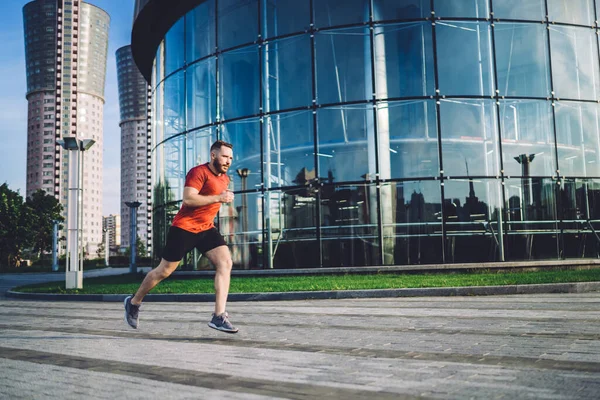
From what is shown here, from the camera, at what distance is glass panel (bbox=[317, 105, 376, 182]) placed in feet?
61.5

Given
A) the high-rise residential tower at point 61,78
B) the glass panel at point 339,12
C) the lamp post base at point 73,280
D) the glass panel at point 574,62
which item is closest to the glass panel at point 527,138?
the glass panel at point 574,62

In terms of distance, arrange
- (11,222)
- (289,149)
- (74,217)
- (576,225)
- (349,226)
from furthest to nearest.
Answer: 1. (11,222)
2. (289,149)
3. (576,225)
4. (349,226)
5. (74,217)

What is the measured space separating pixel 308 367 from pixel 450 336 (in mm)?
2091

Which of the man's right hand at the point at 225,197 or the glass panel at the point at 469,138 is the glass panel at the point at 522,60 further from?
the man's right hand at the point at 225,197

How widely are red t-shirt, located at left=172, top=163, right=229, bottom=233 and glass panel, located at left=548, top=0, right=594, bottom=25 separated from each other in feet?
55.7

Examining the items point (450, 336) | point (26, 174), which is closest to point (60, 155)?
point (26, 174)

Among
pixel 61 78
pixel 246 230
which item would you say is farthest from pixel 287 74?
pixel 61 78

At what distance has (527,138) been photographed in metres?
19.1

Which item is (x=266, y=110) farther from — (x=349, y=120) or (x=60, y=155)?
(x=60, y=155)

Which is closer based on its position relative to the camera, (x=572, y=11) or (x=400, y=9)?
(x=400, y=9)

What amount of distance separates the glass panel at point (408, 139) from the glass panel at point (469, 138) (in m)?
0.36

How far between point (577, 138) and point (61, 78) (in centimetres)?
13950

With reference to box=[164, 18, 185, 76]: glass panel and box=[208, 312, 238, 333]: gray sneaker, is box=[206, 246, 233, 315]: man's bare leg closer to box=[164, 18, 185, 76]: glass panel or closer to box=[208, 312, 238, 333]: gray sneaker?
box=[208, 312, 238, 333]: gray sneaker

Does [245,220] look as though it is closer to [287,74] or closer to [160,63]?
[287,74]
